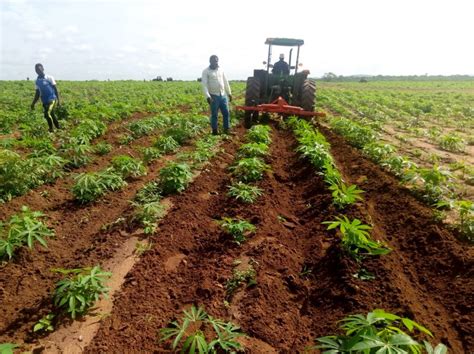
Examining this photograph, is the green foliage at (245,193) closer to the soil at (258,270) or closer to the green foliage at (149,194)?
the soil at (258,270)

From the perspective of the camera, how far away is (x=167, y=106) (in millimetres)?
14500

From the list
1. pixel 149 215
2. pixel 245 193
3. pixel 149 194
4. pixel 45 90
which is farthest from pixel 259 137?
pixel 45 90

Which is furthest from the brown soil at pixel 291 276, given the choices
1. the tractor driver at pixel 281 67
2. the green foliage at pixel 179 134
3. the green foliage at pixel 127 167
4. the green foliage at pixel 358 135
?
the tractor driver at pixel 281 67

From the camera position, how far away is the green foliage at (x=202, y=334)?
2.14 meters

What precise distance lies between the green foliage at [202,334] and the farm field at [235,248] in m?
0.02

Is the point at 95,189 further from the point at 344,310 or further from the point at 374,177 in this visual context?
the point at 374,177

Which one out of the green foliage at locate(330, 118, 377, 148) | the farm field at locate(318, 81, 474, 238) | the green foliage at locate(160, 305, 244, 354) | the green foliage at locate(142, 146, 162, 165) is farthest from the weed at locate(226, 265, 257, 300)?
the green foliage at locate(330, 118, 377, 148)

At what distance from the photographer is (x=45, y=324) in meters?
2.47

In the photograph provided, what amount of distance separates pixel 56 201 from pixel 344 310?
152 inches

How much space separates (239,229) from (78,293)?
1.57 metres

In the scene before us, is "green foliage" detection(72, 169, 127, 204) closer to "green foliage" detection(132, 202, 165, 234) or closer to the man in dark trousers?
"green foliage" detection(132, 202, 165, 234)

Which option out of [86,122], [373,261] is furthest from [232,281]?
[86,122]

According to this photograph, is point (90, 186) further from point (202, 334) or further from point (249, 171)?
point (202, 334)

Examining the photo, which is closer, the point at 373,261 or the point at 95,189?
the point at 373,261
